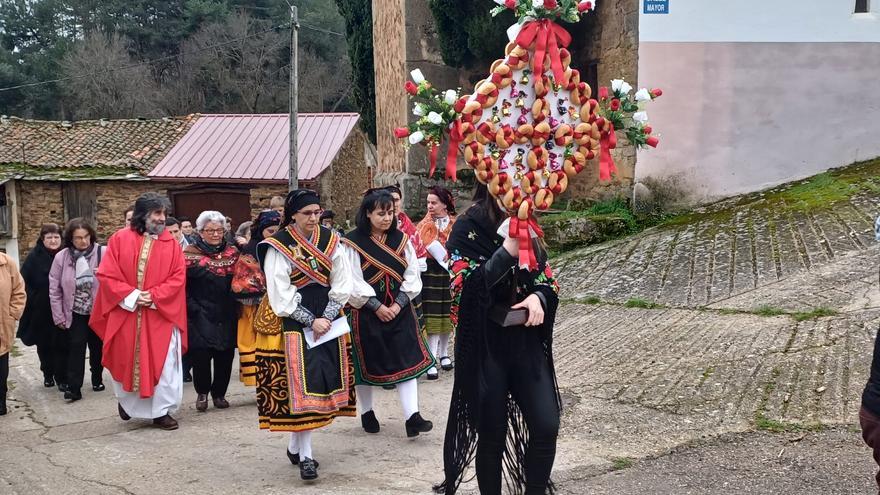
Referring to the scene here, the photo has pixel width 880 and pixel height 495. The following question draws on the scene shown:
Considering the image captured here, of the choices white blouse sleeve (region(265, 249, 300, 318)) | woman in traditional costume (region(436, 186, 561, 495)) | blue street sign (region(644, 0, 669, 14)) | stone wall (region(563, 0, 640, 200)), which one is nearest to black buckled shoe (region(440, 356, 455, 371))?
white blouse sleeve (region(265, 249, 300, 318))

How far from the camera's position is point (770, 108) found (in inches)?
462

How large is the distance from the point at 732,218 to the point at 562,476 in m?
6.81

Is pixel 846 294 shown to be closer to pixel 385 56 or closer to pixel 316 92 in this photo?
pixel 385 56

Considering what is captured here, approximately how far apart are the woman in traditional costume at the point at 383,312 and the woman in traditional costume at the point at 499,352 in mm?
1588

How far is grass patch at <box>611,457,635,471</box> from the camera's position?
4945mm

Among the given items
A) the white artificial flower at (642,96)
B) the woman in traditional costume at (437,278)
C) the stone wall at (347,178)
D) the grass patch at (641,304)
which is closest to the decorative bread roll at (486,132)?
the white artificial flower at (642,96)

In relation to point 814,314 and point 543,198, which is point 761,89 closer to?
point 814,314

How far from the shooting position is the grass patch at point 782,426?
17.0 ft

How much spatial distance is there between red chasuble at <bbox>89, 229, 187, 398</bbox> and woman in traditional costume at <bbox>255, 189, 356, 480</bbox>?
4.74 ft

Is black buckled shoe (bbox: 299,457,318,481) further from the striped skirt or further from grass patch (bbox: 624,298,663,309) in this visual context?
grass patch (bbox: 624,298,663,309)

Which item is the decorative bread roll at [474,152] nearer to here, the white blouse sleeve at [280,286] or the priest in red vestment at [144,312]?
the white blouse sleeve at [280,286]

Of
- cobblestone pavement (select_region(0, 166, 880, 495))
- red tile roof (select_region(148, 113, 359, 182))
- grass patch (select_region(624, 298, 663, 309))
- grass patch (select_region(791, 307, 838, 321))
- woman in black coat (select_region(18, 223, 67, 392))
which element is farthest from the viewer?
red tile roof (select_region(148, 113, 359, 182))

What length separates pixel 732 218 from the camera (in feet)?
35.2

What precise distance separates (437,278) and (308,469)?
3246 millimetres
